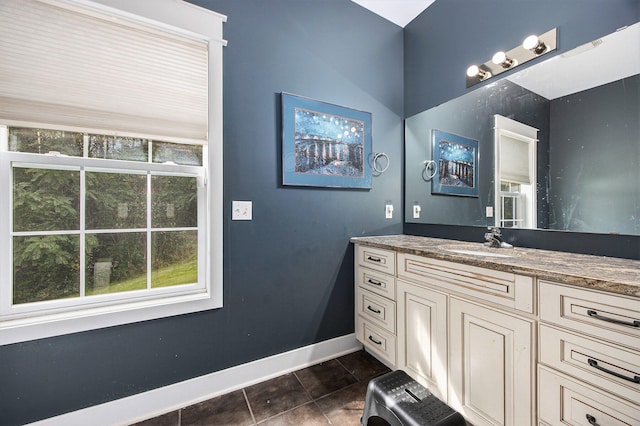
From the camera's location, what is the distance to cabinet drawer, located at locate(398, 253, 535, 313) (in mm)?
1057

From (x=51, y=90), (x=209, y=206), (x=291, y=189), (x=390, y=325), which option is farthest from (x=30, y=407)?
(x=390, y=325)

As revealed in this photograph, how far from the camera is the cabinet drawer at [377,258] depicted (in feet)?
5.62

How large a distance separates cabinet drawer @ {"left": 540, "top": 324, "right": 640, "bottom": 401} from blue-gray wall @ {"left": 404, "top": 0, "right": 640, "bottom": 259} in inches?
26.2

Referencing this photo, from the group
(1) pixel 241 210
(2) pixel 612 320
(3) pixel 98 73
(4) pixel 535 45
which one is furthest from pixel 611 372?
(3) pixel 98 73

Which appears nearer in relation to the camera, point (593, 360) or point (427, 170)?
point (593, 360)

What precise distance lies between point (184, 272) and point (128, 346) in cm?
46

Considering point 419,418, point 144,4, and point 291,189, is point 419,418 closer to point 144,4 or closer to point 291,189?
point 291,189

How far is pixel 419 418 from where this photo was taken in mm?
993

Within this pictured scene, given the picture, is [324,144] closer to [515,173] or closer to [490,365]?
[515,173]

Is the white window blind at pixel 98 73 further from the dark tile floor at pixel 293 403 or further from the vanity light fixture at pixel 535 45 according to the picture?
the vanity light fixture at pixel 535 45

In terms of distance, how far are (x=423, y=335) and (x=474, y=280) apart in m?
0.49

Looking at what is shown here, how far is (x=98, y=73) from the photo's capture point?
136cm

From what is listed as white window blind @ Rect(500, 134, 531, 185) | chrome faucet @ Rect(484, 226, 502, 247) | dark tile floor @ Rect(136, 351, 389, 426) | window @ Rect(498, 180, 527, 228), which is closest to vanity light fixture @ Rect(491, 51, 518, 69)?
white window blind @ Rect(500, 134, 531, 185)

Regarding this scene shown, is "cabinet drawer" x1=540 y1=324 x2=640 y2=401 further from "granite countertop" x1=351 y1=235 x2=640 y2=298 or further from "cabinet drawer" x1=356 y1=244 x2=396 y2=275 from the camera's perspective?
"cabinet drawer" x1=356 y1=244 x2=396 y2=275
